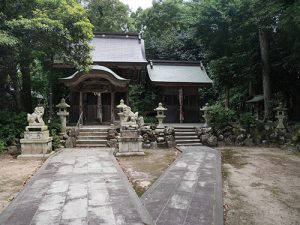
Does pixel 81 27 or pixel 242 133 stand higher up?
pixel 81 27

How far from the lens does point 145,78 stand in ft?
73.9

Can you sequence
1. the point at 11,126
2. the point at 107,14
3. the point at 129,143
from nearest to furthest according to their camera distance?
the point at 129,143 → the point at 11,126 → the point at 107,14

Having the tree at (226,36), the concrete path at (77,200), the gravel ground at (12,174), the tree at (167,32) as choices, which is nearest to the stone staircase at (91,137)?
the gravel ground at (12,174)

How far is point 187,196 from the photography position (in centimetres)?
571

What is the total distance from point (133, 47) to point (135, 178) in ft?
48.3

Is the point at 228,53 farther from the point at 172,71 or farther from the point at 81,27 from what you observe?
the point at 81,27

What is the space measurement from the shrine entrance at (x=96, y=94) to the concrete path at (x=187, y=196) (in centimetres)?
814

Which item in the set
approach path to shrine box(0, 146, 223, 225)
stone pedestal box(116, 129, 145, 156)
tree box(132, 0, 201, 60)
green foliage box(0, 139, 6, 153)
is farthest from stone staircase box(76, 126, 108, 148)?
tree box(132, 0, 201, 60)

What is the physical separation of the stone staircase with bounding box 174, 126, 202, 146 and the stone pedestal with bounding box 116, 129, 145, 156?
3335 millimetres

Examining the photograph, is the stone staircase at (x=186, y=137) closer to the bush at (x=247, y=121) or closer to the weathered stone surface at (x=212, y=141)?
the weathered stone surface at (x=212, y=141)

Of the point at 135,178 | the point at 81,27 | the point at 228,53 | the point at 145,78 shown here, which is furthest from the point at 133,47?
the point at 135,178

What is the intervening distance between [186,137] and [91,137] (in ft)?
15.8

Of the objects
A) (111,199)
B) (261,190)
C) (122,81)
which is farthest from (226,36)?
(111,199)

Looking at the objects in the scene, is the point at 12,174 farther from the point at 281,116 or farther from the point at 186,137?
the point at 281,116
